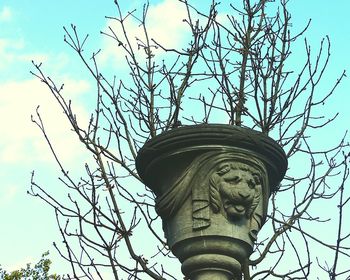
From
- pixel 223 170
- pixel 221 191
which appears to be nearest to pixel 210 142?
pixel 223 170

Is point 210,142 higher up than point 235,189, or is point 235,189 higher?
point 210,142

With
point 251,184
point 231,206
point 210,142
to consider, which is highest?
point 210,142

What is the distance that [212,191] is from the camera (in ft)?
10.5

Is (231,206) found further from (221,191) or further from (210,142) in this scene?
Result: (210,142)

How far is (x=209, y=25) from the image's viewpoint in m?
5.62

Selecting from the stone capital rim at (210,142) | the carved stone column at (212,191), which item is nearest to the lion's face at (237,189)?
the carved stone column at (212,191)

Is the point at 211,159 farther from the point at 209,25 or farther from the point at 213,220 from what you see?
the point at 209,25

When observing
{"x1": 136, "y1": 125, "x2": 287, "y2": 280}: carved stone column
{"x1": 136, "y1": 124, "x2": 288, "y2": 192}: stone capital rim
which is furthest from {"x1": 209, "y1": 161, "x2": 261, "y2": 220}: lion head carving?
{"x1": 136, "y1": 124, "x2": 288, "y2": 192}: stone capital rim

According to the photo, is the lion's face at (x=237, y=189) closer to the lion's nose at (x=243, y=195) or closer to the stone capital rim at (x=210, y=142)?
the lion's nose at (x=243, y=195)

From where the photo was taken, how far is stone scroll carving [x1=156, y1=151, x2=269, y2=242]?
318cm

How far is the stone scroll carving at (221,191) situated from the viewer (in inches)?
125

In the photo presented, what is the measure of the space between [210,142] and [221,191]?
10.0 inches

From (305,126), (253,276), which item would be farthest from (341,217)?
(305,126)

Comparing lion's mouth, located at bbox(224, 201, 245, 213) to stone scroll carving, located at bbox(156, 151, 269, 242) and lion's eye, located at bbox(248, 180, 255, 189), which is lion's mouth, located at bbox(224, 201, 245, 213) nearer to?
stone scroll carving, located at bbox(156, 151, 269, 242)
